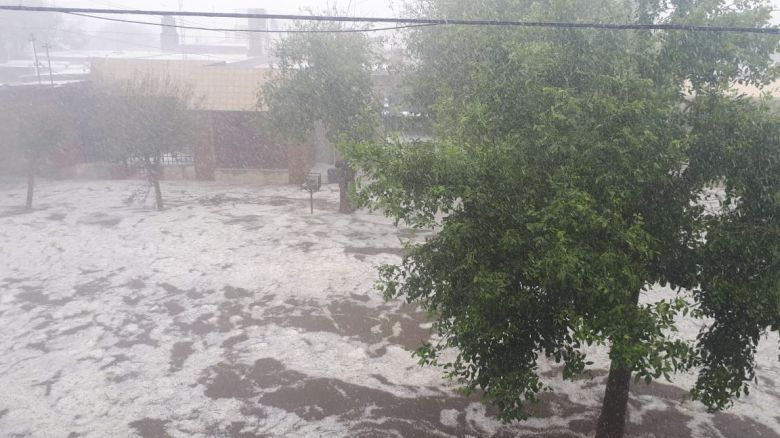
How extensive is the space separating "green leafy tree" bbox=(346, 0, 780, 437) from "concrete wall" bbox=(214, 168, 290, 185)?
1920 cm

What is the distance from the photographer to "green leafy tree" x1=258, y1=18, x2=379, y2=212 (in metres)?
18.2

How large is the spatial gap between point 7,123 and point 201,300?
58.5 feet

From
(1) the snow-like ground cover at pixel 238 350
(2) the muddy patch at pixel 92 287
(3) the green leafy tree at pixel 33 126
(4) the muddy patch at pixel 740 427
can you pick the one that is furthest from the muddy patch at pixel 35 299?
(4) the muddy patch at pixel 740 427

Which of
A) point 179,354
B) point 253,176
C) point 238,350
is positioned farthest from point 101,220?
point 238,350

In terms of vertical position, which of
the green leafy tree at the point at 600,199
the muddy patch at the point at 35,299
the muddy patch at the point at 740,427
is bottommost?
the muddy patch at the point at 740,427

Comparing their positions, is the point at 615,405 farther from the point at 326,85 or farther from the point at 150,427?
the point at 326,85

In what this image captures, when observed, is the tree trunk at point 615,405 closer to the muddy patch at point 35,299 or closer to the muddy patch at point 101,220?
the muddy patch at point 35,299

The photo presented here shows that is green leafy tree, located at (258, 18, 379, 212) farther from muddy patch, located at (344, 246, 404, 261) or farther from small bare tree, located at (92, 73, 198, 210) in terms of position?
small bare tree, located at (92, 73, 198, 210)

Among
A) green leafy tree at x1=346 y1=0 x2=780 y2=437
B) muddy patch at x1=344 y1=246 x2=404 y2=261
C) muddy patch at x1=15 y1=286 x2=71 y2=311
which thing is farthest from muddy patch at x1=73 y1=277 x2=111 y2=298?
green leafy tree at x1=346 y1=0 x2=780 y2=437

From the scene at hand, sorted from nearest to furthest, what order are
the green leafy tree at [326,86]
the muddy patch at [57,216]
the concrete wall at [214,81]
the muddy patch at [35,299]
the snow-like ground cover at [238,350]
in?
the snow-like ground cover at [238,350] → the muddy patch at [35,299] → the green leafy tree at [326,86] → the muddy patch at [57,216] → the concrete wall at [214,81]

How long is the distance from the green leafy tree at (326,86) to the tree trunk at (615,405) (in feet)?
39.0

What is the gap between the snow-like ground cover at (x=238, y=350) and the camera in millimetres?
8805

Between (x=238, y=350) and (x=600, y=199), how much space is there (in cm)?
806

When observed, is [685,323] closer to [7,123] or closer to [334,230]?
[334,230]
